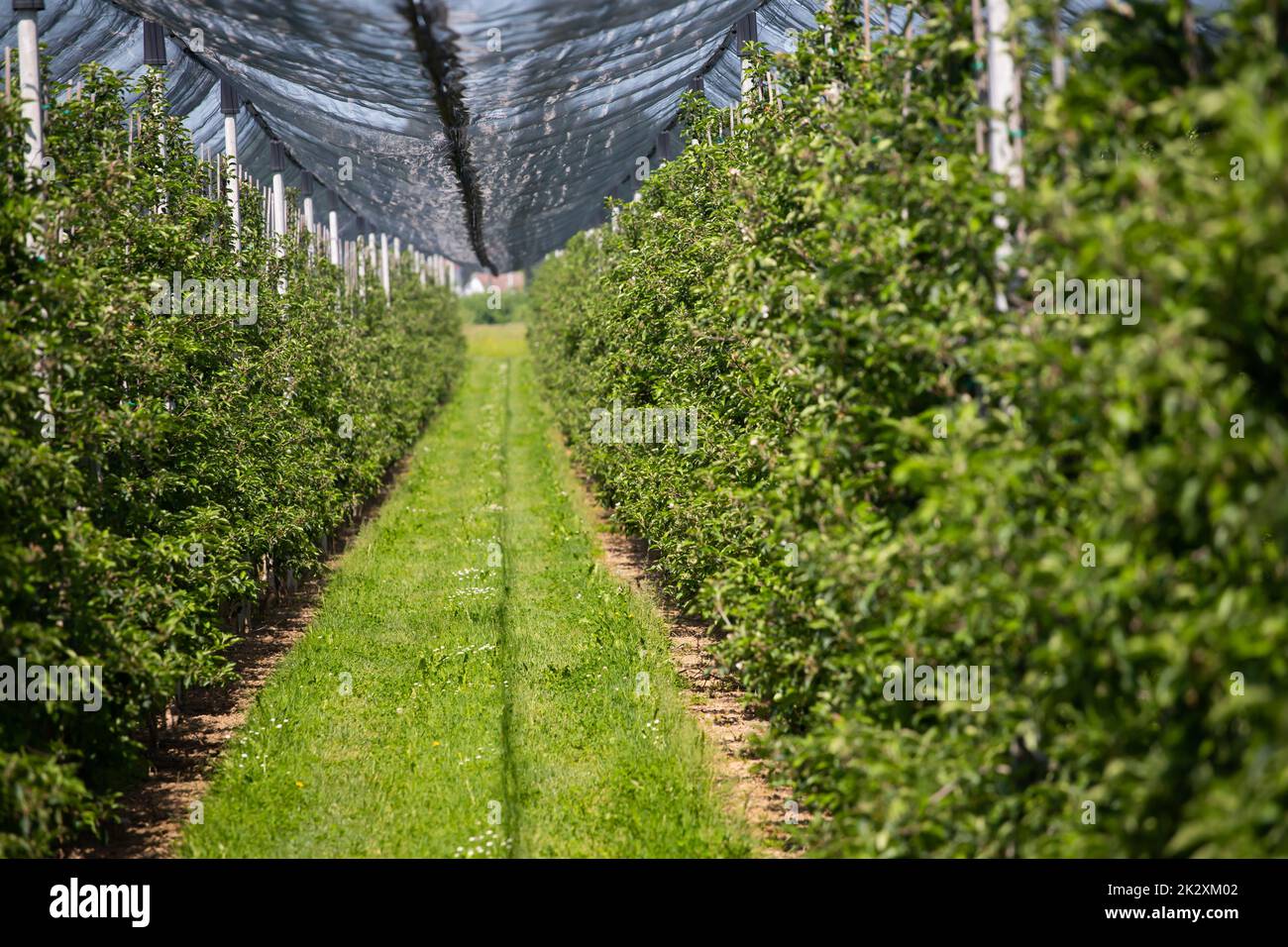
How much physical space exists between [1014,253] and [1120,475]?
3.36ft

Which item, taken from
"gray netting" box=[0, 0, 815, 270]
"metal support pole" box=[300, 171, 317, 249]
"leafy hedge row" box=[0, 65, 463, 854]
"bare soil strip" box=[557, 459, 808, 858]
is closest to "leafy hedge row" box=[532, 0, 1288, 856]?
"bare soil strip" box=[557, 459, 808, 858]

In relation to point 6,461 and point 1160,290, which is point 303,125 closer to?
point 6,461

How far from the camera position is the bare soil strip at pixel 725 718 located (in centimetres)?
673

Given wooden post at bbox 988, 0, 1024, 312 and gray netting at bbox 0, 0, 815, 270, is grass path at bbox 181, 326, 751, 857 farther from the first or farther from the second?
gray netting at bbox 0, 0, 815, 270

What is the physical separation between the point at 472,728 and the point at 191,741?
2.08 metres

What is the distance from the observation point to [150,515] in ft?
22.0

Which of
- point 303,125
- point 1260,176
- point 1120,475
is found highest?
point 303,125

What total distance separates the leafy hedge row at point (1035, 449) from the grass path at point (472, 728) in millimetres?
1576

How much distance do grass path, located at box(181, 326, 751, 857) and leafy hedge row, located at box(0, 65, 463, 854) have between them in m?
Result: 0.87

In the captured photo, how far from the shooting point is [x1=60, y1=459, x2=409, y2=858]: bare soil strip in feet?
22.3

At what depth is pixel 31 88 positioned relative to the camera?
607cm

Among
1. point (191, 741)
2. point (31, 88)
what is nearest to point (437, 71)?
point (31, 88)
